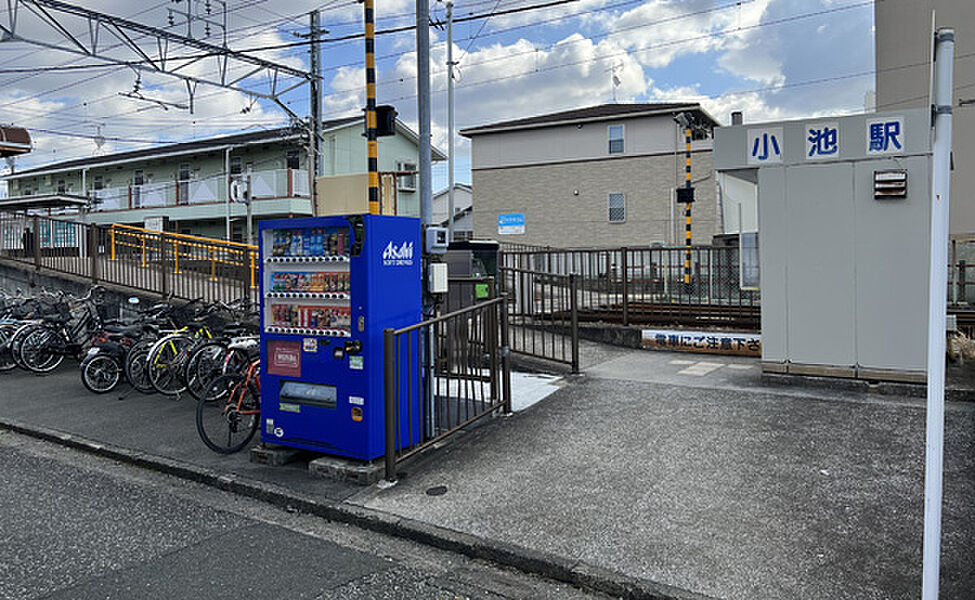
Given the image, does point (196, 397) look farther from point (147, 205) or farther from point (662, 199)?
point (147, 205)

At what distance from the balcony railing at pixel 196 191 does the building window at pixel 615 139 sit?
42.2 ft

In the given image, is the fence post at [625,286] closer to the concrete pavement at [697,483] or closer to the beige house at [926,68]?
the concrete pavement at [697,483]

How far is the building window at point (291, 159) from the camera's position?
29656mm

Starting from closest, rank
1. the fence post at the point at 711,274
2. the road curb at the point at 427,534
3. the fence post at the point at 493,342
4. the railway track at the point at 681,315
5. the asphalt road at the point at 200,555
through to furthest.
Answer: the road curb at the point at 427,534 → the asphalt road at the point at 200,555 → the fence post at the point at 493,342 → the railway track at the point at 681,315 → the fence post at the point at 711,274

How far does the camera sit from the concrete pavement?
3.68 metres

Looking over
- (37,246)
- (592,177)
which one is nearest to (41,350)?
(37,246)

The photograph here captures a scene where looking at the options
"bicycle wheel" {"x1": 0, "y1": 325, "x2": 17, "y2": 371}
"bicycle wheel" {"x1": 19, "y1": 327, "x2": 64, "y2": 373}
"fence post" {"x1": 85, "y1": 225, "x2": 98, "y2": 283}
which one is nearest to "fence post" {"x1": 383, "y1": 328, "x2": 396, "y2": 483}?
"bicycle wheel" {"x1": 19, "y1": 327, "x2": 64, "y2": 373}

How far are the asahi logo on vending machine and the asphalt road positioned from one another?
2.01m

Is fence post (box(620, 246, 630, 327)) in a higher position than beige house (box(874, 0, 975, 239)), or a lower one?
lower

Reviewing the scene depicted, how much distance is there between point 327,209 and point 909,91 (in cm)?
1978

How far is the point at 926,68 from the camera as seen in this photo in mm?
19734

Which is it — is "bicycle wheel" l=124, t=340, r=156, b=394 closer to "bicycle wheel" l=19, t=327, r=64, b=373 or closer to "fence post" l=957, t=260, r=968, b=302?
"bicycle wheel" l=19, t=327, r=64, b=373

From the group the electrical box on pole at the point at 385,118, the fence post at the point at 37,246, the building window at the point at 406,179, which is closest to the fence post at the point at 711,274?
the electrical box on pole at the point at 385,118

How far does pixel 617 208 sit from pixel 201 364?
22821 millimetres
